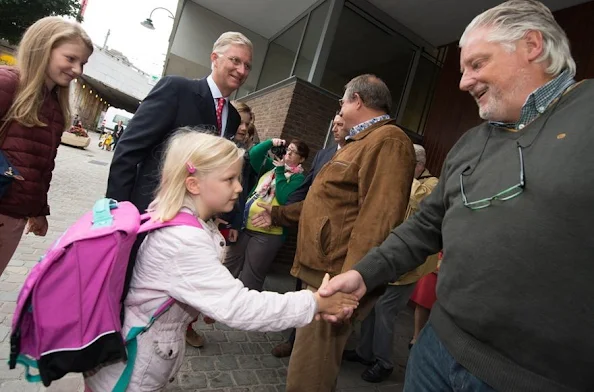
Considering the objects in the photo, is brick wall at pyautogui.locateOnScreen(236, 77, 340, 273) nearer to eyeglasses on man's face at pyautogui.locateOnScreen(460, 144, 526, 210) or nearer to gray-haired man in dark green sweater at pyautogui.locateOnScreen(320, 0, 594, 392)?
gray-haired man in dark green sweater at pyautogui.locateOnScreen(320, 0, 594, 392)

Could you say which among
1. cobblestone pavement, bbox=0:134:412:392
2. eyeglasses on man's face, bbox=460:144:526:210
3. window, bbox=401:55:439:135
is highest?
window, bbox=401:55:439:135

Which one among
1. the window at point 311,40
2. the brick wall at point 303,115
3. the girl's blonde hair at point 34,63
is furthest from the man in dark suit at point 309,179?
the window at point 311,40

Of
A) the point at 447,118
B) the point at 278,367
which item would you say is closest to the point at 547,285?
the point at 278,367

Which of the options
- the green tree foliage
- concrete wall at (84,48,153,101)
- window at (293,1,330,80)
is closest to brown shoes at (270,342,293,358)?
window at (293,1,330,80)

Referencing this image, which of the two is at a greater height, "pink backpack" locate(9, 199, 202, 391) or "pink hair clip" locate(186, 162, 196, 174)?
"pink hair clip" locate(186, 162, 196, 174)

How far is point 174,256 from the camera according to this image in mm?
1521

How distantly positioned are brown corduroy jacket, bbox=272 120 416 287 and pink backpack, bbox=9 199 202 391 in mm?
1162

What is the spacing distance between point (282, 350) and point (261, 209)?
4.94ft

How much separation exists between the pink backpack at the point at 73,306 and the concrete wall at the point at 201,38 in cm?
1070

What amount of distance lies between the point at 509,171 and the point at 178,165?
Answer: 57.6 inches

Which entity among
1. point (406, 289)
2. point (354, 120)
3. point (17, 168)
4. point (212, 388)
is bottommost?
point (212, 388)

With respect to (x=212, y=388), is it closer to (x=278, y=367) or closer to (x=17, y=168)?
(x=278, y=367)

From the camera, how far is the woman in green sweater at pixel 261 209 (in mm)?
3937

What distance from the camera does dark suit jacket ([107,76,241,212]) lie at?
2.14 meters
